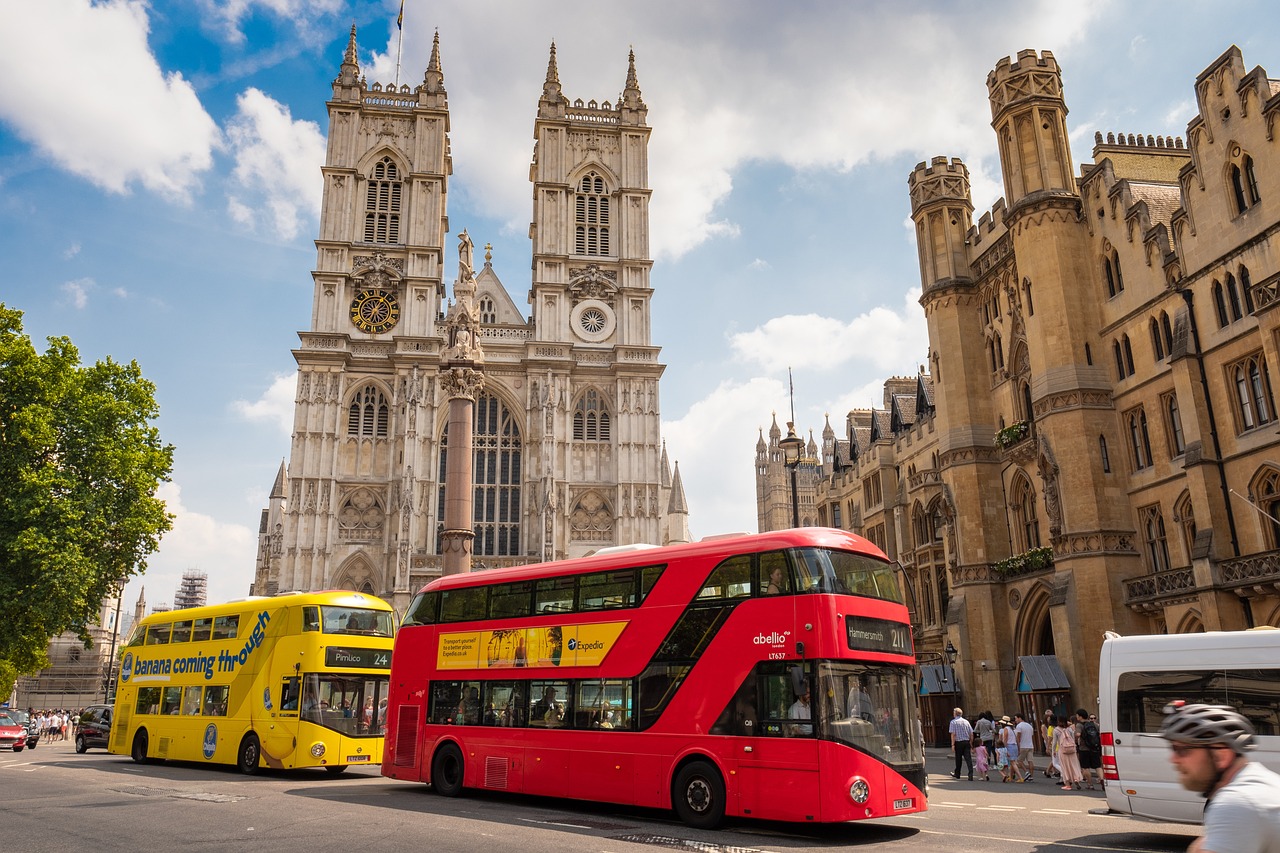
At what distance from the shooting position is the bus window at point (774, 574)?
37.9ft

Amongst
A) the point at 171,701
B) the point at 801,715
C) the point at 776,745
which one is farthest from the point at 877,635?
the point at 171,701

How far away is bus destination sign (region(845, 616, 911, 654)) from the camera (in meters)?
→ 11.3

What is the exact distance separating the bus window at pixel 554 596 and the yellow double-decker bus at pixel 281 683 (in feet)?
20.3

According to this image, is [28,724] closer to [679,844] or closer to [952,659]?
[952,659]

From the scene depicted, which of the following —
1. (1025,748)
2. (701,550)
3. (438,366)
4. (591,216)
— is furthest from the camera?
(591,216)

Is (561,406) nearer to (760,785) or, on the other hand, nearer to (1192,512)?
(1192,512)

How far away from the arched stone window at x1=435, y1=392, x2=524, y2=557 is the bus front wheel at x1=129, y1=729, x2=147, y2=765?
2807cm

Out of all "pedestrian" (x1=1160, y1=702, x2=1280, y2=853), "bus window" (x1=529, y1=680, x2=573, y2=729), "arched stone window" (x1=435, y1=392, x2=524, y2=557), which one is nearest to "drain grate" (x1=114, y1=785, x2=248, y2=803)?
"bus window" (x1=529, y1=680, x2=573, y2=729)

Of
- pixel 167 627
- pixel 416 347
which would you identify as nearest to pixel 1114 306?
pixel 167 627

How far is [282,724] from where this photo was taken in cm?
1800

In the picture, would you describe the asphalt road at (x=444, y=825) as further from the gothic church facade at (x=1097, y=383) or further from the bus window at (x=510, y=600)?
the gothic church facade at (x=1097, y=383)

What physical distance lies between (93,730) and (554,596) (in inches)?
917

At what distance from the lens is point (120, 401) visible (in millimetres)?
31484

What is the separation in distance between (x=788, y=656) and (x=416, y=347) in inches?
1740
